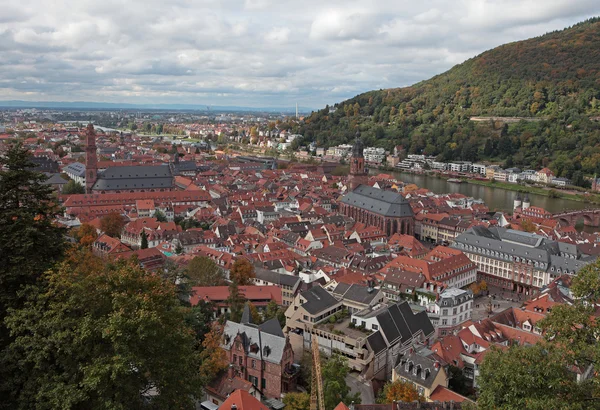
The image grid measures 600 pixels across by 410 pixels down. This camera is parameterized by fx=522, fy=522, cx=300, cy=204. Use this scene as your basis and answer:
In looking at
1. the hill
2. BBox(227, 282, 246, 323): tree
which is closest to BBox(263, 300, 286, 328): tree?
BBox(227, 282, 246, 323): tree

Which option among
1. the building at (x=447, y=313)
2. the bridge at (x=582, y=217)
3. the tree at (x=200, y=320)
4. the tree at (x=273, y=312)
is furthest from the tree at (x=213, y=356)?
the bridge at (x=582, y=217)

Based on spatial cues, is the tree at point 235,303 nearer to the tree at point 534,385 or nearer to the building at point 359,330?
the building at point 359,330

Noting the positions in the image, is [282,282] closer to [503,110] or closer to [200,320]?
[200,320]

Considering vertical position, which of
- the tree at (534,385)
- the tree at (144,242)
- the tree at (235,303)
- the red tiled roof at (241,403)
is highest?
the tree at (534,385)

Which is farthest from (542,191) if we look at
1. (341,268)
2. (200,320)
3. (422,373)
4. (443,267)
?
(200,320)

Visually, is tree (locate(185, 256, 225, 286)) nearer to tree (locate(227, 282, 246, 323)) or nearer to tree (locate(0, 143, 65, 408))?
tree (locate(227, 282, 246, 323))
